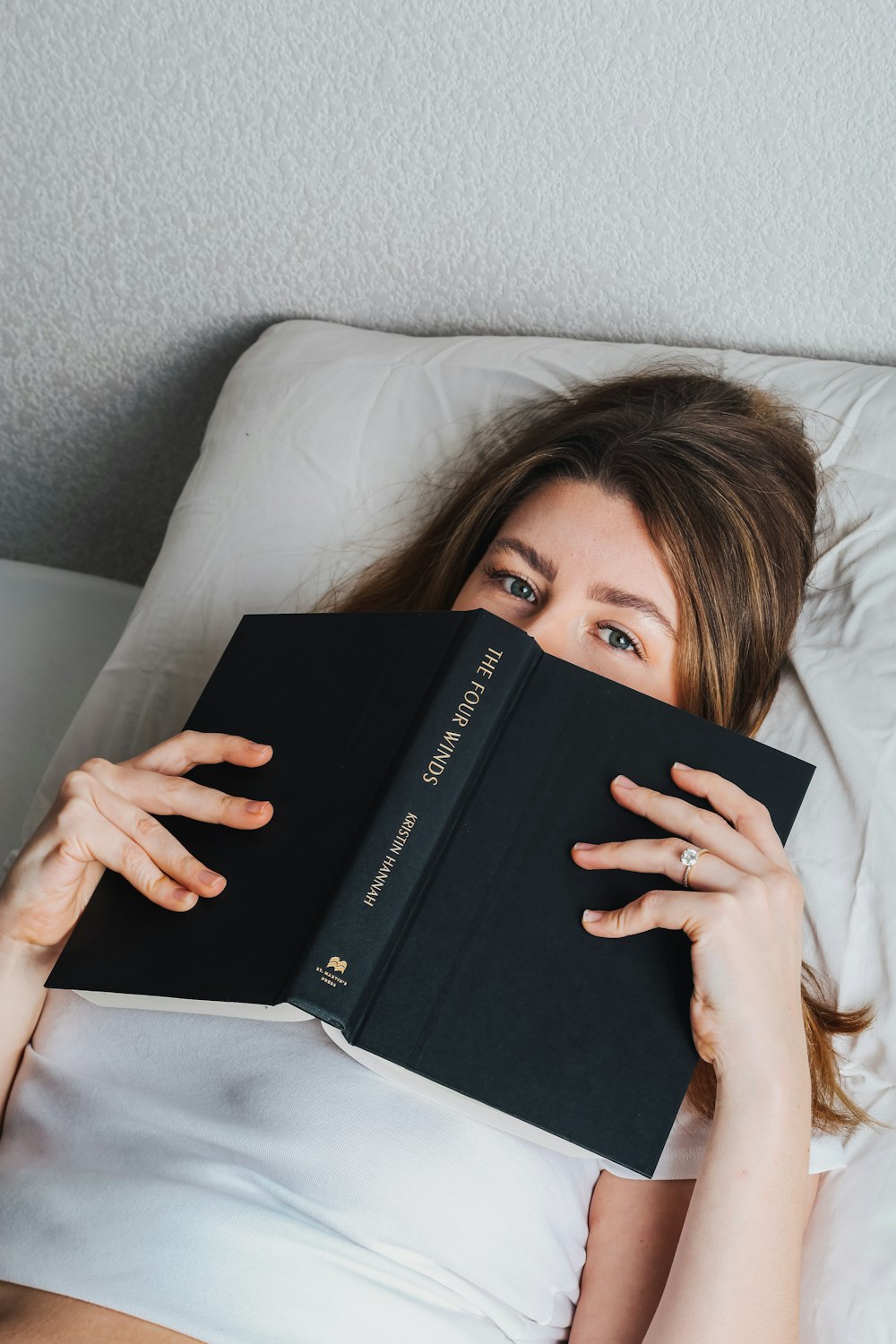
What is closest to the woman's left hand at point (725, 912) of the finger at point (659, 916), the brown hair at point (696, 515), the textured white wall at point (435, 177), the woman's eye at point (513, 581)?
the finger at point (659, 916)

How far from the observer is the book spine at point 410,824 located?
2.17 ft

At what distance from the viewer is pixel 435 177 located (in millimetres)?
1206

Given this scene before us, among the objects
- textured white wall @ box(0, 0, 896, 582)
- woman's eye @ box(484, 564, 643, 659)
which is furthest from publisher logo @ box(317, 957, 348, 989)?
textured white wall @ box(0, 0, 896, 582)

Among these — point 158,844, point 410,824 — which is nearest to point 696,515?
point 410,824

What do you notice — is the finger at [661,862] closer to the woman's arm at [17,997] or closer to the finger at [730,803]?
the finger at [730,803]

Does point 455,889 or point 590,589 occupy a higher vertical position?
point 590,589

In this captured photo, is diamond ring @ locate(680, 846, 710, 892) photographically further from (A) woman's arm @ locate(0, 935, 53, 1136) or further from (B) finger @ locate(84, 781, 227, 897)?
(A) woman's arm @ locate(0, 935, 53, 1136)

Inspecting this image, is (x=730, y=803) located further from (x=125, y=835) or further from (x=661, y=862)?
(x=125, y=835)

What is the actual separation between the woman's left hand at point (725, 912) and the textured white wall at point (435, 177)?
652 mm

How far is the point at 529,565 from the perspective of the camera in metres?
0.92

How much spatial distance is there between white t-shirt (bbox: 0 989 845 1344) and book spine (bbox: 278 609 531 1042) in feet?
0.53

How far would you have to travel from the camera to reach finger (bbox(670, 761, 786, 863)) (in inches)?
29.2

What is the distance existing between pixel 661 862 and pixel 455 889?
0.43 ft

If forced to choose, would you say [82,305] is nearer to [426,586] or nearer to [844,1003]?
[426,586]
